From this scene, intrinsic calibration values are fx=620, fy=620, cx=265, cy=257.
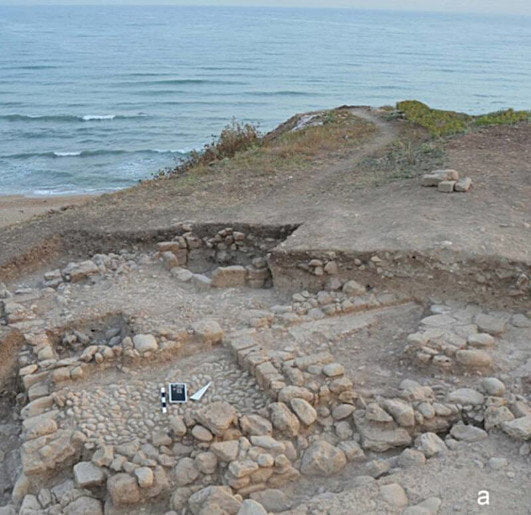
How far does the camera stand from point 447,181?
1052 cm

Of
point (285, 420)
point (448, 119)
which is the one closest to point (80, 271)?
point (285, 420)

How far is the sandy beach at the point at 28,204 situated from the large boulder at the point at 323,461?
14002 mm

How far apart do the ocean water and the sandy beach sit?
128 centimetres

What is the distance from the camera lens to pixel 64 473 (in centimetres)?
588

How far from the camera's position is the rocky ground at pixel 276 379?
5.37m

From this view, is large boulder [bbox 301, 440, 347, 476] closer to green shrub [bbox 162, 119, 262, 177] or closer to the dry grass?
the dry grass

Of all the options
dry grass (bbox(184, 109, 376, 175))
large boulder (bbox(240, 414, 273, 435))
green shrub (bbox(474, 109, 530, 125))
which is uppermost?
green shrub (bbox(474, 109, 530, 125))

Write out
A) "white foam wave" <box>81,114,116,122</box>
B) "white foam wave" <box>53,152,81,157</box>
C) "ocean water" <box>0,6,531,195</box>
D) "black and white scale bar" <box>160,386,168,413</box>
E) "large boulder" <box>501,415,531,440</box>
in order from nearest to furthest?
"large boulder" <box>501,415,531,440</box>, "black and white scale bar" <box>160,386,168,413</box>, "ocean water" <box>0,6,531,195</box>, "white foam wave" <box>53,152,81,157</box>, "white foam wave" <box>81,114,116,122</box>

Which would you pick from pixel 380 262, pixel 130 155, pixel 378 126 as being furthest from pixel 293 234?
pixel 130 155

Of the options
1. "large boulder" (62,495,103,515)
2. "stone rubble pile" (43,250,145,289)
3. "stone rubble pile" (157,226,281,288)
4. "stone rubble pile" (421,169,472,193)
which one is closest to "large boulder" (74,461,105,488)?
"large boulder" (62,495,103,515)

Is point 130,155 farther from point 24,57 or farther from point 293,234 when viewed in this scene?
point 24,57

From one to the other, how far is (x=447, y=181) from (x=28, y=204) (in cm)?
1508

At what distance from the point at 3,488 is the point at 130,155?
77.1 ft

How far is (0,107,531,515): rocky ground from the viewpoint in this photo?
211 inches
